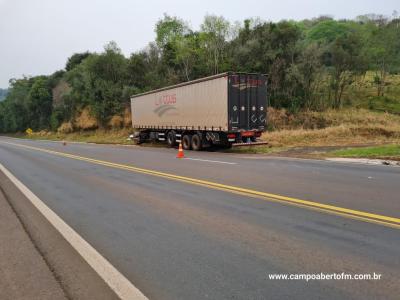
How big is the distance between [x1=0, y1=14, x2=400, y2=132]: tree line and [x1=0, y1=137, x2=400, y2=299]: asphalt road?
31731 millimetres

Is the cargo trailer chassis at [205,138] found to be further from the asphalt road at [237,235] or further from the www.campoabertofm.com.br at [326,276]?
the www.campoabertofm.com.br at [326,276]

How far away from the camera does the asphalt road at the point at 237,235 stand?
3795 mm

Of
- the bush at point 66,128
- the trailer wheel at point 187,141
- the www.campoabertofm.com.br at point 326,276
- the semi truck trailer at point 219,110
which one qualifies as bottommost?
the bush at point 66,128

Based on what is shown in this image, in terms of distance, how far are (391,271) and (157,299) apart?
240 centimetres

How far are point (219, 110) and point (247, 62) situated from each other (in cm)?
2139

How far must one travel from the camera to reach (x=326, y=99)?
46.2m

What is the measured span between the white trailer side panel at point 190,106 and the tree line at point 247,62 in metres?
15.1

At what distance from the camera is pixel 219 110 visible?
829 inches

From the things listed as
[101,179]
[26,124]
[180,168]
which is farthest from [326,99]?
[26,124]

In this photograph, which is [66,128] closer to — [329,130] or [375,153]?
[329,130]

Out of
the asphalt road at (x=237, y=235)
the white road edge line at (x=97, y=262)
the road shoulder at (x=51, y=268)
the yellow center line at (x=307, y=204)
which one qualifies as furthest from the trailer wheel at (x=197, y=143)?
the road shoulder at (x=51, y=268)

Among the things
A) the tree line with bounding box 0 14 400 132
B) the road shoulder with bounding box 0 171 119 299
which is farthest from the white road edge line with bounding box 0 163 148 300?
the tree line with bounding box 0 14 400 132

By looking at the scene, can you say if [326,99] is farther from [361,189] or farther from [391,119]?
[361,189]

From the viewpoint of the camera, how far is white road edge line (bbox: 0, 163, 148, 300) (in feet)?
12.4
